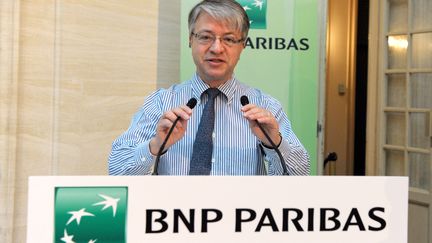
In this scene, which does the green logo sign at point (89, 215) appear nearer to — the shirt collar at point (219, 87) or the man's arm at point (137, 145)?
the man's arm at point (137, 145)

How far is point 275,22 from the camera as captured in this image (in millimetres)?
2971

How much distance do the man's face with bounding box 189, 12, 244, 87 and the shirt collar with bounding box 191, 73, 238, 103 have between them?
0.02 metres

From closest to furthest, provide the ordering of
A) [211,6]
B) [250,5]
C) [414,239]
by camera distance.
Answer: [211,6], [250,5], [414,239]

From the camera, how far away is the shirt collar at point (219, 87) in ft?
5.78

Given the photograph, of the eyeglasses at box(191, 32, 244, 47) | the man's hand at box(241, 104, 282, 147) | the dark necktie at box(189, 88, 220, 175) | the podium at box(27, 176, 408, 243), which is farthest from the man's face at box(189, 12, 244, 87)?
the podium at box(27, 176, 408, 243)

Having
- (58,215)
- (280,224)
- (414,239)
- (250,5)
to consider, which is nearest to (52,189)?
(58,215)

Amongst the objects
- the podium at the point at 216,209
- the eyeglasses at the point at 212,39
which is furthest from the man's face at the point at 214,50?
the podium at the point at 216,209

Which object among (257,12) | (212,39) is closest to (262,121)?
(212,39)

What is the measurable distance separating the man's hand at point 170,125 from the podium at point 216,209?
8.8 inches

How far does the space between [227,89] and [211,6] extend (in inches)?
9.3

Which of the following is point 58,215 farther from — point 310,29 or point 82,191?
point 310,29

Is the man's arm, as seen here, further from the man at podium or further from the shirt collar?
the shirt collar

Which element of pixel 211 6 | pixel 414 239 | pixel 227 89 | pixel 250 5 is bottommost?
pixel 414 239

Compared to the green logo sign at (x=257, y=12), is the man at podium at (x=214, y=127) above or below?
below
